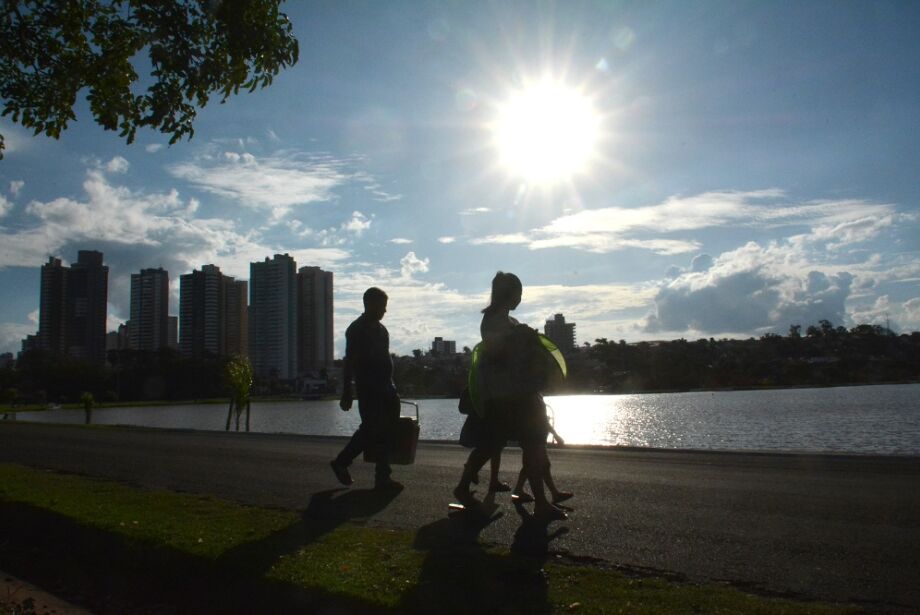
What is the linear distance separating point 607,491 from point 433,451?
17.2ft

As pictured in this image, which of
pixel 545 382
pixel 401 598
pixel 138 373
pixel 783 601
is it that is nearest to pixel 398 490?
pixel 545 382

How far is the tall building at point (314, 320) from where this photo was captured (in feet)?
509

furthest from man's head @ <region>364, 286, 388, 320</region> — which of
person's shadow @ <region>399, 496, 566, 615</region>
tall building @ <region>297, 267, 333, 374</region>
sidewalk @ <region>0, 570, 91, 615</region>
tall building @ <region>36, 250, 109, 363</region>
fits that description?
tall building @ <region>36, 250, 109, 363</region>

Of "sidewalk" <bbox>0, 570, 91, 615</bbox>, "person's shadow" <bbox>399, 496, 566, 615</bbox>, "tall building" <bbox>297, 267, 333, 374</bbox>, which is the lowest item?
"sidewalk" <bbox>0, 570, 91, 615</bbox>

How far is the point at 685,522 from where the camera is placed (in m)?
5.57

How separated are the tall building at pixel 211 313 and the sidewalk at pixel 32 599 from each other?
154733 millimetres

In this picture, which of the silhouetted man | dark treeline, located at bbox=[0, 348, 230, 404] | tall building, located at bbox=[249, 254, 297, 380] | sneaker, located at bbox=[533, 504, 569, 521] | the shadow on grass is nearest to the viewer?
the shadow on grass

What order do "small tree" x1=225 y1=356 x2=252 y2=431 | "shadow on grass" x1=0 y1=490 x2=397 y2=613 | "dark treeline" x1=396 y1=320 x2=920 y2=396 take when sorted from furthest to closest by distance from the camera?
"dark treeline" x1=396 y1=320 x2=920 y2=396 → "small tree" x1=225 y1=356 x2=252 y2=431 → "shadow on grass" x1=0 y1=490 x2=397 y2=613

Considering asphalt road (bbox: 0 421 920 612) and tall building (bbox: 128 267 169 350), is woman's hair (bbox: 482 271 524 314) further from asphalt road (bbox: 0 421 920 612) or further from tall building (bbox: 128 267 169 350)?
tall building (bbox: 128 267 169 350)

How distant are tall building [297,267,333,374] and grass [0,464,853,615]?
150 metres

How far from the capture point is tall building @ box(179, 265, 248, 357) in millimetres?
156875

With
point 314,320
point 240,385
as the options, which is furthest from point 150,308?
point 240,385

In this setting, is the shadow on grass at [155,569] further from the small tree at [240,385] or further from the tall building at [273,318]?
the tall building at [273,318]

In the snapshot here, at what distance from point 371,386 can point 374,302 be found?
81 centimetres
